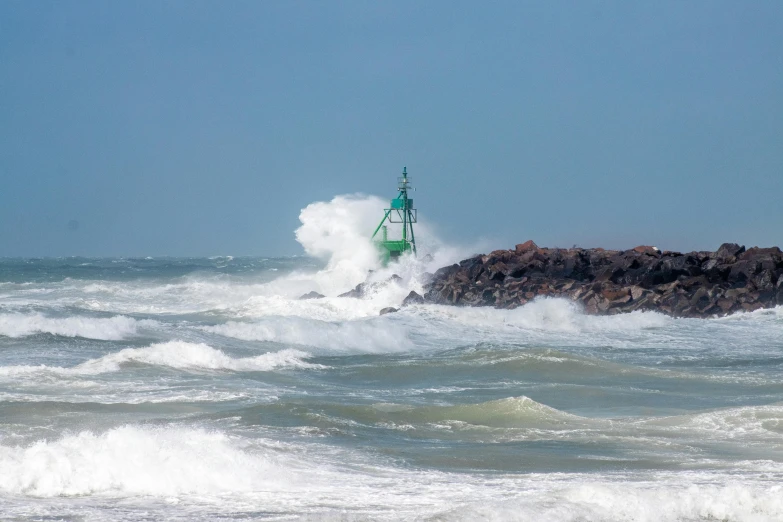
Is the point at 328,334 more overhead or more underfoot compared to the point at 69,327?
more underfoot

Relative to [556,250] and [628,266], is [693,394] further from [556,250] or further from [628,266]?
[556,250]

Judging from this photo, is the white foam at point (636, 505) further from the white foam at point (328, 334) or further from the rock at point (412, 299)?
the rock at point (412, 299)

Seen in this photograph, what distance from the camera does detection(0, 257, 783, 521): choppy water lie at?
6574mm

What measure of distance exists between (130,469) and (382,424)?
3.48m

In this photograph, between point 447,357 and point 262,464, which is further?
point 447,357

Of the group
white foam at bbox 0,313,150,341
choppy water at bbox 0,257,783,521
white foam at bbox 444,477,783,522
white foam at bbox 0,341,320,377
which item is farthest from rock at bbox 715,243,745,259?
white foam at bbox 444,477,783,522

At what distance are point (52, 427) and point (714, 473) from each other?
232 inches

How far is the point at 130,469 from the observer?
7199mm

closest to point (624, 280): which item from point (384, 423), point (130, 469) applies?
point (384, 423)

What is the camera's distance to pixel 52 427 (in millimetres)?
9430

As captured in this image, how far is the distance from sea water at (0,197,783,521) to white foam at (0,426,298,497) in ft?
0.06

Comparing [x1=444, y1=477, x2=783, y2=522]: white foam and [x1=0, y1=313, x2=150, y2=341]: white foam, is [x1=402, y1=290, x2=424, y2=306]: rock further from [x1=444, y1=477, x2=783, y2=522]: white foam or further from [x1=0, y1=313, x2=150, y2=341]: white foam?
[x1=444, y1=477, x2=783, y2=522]: white foam

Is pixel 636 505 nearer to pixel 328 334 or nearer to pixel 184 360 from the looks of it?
pixel 184 360

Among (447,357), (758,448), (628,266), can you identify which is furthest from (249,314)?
(758,448)
